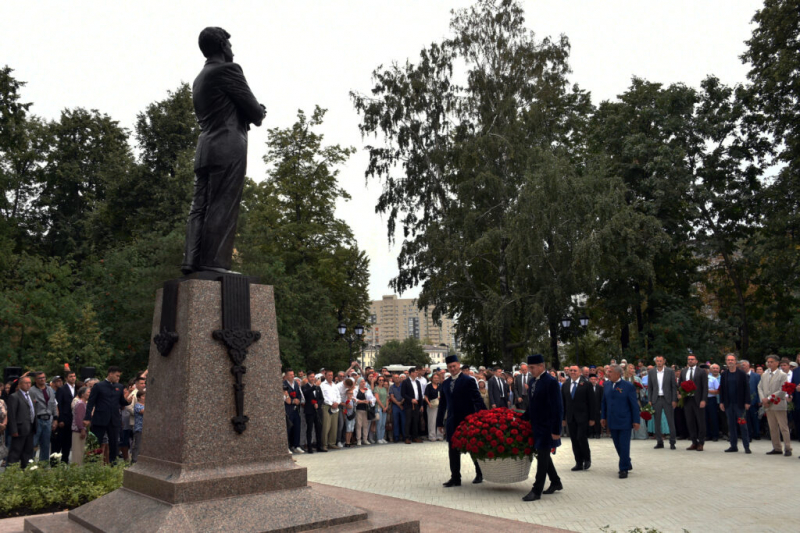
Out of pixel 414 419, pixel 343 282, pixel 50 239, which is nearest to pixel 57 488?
pixel 414 419

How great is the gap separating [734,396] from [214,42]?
1284 centimetres

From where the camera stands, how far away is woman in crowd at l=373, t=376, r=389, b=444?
18.3 meters

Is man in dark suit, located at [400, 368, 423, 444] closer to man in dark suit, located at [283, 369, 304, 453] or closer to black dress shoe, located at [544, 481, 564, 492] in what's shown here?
man in dark suit, located at [283, 369, 304, 453]

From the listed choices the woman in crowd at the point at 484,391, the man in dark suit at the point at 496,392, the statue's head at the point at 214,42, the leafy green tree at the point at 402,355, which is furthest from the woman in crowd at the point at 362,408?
the leafy green tree at the point at 402,355

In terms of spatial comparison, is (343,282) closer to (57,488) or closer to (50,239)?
(50,239)

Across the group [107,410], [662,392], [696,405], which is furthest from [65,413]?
[696,405]

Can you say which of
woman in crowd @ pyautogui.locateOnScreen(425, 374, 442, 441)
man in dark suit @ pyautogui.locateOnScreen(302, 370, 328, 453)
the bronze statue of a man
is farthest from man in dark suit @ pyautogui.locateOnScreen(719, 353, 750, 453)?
the bronze statue of a man

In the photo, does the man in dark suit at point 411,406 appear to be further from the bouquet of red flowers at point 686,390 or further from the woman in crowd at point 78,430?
the woman in crowd at point 78,430

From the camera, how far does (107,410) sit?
11.9 meters

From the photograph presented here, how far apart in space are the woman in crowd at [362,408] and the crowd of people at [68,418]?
605 centimetres

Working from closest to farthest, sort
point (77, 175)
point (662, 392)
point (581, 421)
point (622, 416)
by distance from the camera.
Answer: point (622, 416), point (581, 421), point (662, 392), point (77, 175)

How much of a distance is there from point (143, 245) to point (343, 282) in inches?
472

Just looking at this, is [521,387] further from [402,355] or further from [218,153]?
[402,355]

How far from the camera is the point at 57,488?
7914 mm
